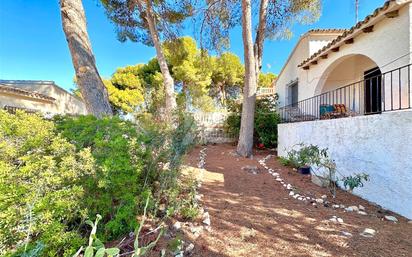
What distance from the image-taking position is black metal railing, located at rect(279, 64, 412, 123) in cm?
546

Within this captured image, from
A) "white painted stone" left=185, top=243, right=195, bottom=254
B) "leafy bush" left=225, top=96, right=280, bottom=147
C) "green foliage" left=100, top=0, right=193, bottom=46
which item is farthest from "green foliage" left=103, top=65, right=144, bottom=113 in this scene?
"white painted stone" left=185, top=243, right=195, bottom=254

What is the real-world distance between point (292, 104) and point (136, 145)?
10022 mm

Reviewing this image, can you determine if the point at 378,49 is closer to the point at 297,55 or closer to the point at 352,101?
the point at 352,101

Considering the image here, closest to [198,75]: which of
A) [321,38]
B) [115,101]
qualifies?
[115,101]

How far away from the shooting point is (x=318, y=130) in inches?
233

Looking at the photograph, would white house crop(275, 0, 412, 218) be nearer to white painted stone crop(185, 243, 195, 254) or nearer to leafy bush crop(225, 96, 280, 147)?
leafy bush crop(225, 96, 280, 147)

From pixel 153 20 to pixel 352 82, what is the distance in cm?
822

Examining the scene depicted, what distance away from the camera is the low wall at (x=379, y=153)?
329 centimetres

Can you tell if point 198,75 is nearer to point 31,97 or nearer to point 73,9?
point 31,97

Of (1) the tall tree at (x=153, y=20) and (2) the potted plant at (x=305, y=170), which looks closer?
(2) the potted plant at (x=305, y=170)

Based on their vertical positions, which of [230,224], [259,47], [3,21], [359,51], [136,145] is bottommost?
[230,224]

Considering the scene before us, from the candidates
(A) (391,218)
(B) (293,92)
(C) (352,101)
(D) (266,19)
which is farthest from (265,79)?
(A) (391,218)

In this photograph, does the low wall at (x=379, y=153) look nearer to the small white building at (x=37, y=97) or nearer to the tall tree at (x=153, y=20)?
the tall tree at (x=153, y=20)

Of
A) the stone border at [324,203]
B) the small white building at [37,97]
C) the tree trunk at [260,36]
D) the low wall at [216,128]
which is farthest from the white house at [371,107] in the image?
the small white building at [37,97]
